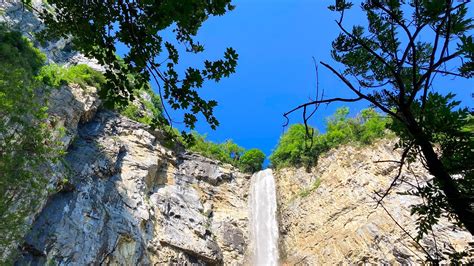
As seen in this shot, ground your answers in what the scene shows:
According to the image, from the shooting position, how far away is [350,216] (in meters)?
21.4

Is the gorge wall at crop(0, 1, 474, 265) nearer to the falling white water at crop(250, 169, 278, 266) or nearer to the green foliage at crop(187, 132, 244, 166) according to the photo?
the falling white water at crop(250, 169, 278, 266)

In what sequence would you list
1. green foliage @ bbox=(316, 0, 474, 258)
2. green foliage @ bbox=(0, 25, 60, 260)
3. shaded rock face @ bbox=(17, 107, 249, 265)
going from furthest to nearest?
shaded rock face @ bbox=(17, 107, 249, 265) → green foliage @ bbox=(0, 25, 60, 260) → green foliage @ bbox=(316, 0, 474, 258)

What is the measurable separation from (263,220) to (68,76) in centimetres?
1570

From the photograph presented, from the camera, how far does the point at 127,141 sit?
24.4 meters

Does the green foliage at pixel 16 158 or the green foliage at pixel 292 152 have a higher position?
the green foliage at pixel 292 152

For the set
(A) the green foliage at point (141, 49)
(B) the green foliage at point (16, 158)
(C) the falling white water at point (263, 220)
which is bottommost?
(A) the green foliage at point (141, 49)

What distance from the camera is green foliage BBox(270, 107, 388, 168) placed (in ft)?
83.2

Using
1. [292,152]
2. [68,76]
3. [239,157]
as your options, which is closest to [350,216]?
[292,152]

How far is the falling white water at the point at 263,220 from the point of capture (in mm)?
23766

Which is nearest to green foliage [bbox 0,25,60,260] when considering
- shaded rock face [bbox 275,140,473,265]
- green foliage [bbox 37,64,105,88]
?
green foliage [bbox 37,64,105,88]

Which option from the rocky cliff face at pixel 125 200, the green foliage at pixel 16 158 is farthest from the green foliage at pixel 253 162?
the green foliage at pixel 16 158

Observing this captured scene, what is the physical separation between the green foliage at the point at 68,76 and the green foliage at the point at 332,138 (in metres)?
14.9

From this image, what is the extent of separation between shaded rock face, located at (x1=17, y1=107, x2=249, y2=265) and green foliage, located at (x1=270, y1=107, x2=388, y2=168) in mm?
3935

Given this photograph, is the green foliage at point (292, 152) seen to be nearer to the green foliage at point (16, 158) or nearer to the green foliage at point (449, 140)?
the green foliage at point (16, 158)
